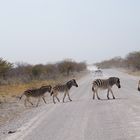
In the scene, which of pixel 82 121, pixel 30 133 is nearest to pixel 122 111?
pixel 82 121

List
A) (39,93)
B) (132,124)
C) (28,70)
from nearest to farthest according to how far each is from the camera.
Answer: (132,124)
(39,93)
(28,70)

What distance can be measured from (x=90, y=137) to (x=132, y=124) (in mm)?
2387

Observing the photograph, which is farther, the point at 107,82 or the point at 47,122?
the point at 107,82

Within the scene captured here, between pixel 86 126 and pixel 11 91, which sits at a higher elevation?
pixel 11 91

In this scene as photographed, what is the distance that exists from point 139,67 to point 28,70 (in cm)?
3043

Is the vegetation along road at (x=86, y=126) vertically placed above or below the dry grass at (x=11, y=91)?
below

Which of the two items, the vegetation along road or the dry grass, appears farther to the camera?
the dry grass

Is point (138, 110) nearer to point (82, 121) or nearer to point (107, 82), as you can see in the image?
point (82, 121)

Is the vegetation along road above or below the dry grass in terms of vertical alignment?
below

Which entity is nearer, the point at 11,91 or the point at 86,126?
the point at 86,126

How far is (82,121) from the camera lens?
626 inches

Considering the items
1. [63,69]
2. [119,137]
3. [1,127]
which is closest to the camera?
[119,137]

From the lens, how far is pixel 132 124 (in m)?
14.0

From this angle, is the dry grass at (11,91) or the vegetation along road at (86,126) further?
the dry grass at (11,91)
